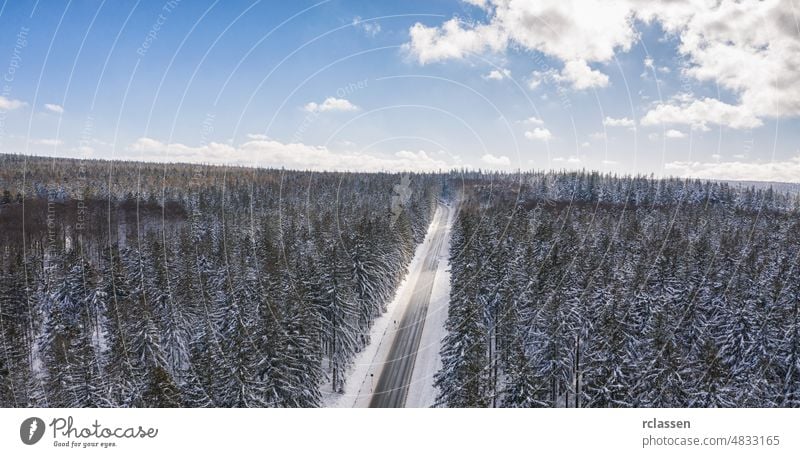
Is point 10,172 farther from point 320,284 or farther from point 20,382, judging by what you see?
point 320,284

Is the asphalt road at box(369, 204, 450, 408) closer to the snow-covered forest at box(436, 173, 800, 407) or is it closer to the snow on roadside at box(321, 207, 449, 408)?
the snow on roadside at box(321, 207, 449, 408)

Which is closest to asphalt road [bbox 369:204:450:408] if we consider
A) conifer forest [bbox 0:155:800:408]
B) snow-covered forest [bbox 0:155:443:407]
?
conifer forest [bbox 0:155:800:408]

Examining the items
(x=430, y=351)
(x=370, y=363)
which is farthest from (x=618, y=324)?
(x=370, y=363)
